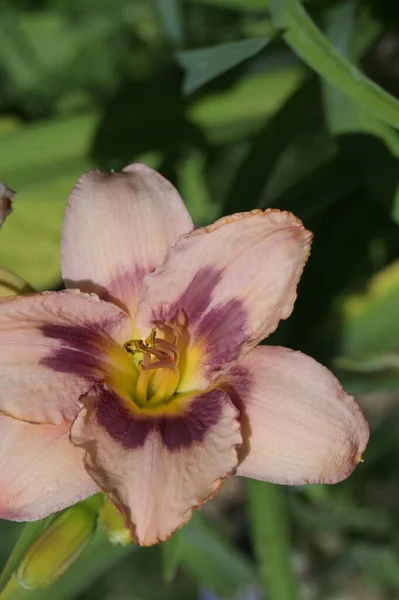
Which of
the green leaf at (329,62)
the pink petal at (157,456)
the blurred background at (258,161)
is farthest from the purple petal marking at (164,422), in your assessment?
the green leaf at (329,62)

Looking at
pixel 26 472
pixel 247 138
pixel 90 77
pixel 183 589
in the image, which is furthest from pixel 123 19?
pixel 183 589

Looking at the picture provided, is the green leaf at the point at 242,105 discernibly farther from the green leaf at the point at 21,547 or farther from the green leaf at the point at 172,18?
the green leaf at the point at 21,547

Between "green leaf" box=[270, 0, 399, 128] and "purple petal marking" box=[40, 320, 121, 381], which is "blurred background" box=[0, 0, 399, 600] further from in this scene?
"purple petal marking" box=[40, 320, 121, 381]

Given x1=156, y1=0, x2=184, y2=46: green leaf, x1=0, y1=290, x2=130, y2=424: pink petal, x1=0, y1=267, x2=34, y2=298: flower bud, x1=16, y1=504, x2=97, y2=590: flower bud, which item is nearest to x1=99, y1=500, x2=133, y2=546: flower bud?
→ x1=16, y1=504, x2=97, y2=590: flower bud

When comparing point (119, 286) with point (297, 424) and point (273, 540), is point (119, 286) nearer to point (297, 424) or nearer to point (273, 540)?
point (297, 424)

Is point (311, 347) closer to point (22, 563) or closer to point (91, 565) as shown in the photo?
point (91, 565)
